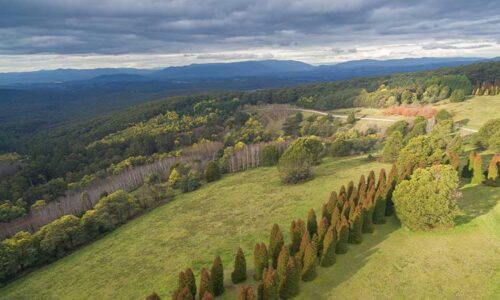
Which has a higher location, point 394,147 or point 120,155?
point 394,147

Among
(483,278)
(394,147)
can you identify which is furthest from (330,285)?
(394,147)

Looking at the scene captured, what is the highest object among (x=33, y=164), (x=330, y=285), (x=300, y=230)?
(x=300, y=230)

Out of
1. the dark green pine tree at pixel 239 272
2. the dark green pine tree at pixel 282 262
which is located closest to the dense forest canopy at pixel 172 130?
the dark green pine tree at pixel 239 272

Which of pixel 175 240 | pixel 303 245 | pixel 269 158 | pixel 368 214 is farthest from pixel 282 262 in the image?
pixel 269 158

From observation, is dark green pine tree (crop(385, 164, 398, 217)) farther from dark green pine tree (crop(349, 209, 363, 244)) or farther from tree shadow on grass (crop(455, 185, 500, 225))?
dark green pine tree (crop(349, 209, 363, 244))

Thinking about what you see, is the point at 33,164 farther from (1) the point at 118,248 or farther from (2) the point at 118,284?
(2) the point at 118,284

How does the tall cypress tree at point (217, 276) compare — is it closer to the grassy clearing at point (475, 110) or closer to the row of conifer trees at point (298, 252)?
the row of conifer trees at point (298, 252)

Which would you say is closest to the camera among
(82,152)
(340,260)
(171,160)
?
(340,260)
